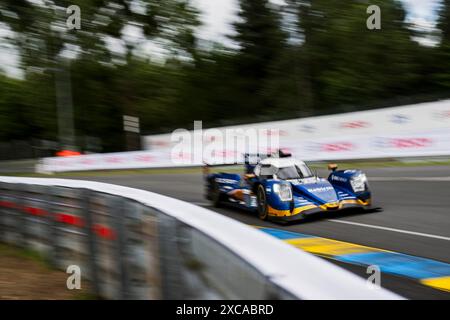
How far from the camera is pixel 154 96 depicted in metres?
33.8

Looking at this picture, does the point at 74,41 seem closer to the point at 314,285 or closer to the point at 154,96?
the point at 154,96

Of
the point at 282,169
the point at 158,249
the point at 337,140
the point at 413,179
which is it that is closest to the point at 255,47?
the point at 337,140

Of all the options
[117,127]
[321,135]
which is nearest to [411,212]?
[321,135]

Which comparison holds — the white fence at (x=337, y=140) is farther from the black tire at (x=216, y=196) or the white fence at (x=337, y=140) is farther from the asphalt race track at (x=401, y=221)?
the black tire at (x=216, y=196)

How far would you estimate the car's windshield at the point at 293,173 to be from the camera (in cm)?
907

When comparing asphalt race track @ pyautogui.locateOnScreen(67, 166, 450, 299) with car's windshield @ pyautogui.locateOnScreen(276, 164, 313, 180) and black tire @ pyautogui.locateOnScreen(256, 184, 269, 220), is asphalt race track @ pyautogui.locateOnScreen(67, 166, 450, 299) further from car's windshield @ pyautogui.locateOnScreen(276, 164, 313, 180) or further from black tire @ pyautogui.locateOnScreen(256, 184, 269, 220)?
car's windshield @ pyautogui.locateOnScreen(276, 164, 313, 180)

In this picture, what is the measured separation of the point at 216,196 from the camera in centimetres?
1071

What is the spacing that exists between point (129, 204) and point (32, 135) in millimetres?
49686

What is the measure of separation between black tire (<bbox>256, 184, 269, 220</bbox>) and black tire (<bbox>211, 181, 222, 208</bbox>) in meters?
1.71

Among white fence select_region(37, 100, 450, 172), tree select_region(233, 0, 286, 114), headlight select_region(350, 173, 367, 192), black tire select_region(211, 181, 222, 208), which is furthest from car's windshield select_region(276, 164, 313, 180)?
tree select_region(233, 0, 286, 114)

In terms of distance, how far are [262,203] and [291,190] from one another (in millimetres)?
588

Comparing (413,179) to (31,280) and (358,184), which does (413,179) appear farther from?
(31,280)

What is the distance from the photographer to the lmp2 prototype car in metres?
8.38

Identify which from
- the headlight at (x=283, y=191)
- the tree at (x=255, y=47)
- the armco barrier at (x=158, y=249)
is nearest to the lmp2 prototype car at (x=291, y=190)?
the headlight at (x=283, y=191)
